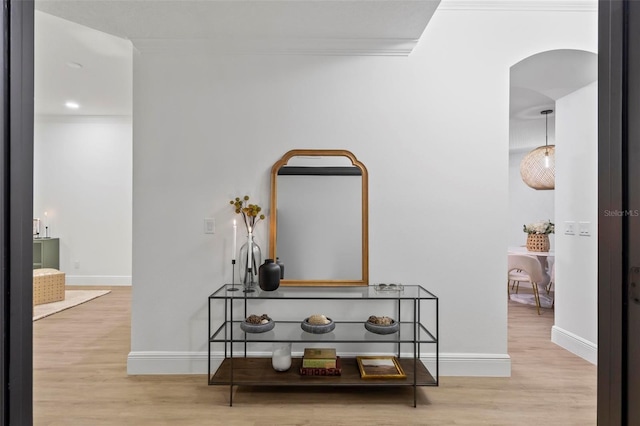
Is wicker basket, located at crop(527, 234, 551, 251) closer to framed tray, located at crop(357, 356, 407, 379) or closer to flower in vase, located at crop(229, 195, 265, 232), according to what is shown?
framed tray, located at crop(357, 356, 407, 379)

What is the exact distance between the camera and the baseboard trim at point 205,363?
2.62m

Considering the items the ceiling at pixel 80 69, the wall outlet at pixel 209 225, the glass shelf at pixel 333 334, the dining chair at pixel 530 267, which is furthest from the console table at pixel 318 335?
the ceiling at pixel 80 69

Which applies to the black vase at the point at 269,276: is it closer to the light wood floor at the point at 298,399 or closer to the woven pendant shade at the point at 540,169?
the light wood floor at the point at 298,399

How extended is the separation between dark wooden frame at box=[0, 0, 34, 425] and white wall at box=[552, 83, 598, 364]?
11.5 ft

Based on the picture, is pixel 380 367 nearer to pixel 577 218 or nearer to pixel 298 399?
pixel 298 399

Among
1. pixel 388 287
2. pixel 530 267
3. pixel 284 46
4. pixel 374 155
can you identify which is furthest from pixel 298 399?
pixel 530 267

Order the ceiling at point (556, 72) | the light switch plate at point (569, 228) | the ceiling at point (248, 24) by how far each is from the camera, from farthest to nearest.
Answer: the light switch plate at point (569, 228) < the ceiling at point (556, 72) < the ceiling at point (248, 24)

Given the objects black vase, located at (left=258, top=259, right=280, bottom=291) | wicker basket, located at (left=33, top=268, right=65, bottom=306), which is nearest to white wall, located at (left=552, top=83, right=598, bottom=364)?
black vase, located at (left=258, top=259, right=280, bottom=291)

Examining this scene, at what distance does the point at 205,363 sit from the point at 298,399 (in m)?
0.77

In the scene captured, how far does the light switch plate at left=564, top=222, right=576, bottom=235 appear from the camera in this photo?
3146 mm

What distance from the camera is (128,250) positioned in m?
5.77

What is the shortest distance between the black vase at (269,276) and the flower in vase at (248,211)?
0.32 metres

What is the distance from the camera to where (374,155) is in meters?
A: 2.66

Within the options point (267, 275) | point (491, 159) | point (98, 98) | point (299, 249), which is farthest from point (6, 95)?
point (98, 98)
